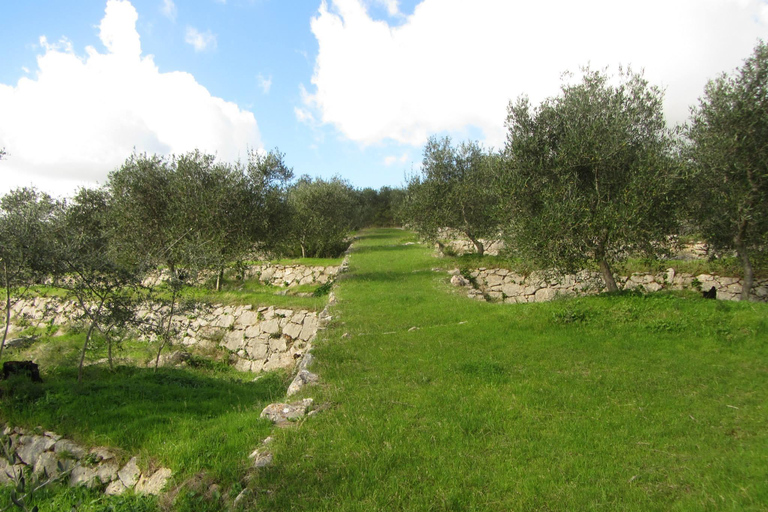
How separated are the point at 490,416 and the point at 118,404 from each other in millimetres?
7047

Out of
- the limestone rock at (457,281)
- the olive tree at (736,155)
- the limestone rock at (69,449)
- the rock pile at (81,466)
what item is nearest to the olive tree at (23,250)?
the rock pile at (81,466)

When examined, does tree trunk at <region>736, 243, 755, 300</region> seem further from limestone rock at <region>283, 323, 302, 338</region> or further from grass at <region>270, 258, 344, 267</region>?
grass at <region>270, 258, 344, 267</region>

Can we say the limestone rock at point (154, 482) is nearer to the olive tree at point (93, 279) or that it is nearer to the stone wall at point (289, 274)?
the olive tree at point (93, 279)

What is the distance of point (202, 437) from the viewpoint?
21.6ft

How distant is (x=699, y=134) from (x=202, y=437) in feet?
54.4

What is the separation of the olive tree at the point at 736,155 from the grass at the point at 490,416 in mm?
3932

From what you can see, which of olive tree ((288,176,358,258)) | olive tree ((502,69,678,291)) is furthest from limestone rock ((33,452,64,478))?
olive tree ((288,176,358,258))

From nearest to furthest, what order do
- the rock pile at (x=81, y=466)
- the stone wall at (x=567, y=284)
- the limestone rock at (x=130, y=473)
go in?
the rock pile at (x=81, y=466) < the limestone rock at (x=130, y=473) < the stone wall at (x=567, y=284)

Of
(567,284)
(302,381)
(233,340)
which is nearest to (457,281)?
(567,284)

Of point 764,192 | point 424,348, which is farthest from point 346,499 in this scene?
point 764,192

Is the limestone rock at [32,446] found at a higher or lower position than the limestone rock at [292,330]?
higher

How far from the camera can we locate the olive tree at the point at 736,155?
12734 millimetres

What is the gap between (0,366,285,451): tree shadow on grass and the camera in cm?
721

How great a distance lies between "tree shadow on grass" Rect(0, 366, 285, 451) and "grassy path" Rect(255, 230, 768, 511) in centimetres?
244
